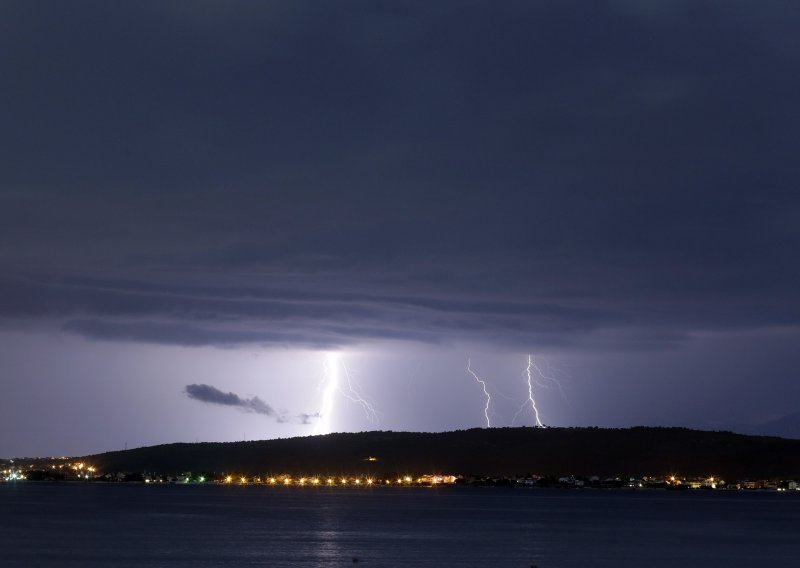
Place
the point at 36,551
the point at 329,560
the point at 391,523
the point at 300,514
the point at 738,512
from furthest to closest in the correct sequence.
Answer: the point at 738,512 → the point at 300,514 → the point at 391,523 → the point at 36,551 → the point at 329,560

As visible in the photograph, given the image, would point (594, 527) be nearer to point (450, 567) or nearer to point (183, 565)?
point (450, 567)

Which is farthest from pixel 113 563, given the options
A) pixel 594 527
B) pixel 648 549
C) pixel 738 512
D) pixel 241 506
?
pixel 738 512

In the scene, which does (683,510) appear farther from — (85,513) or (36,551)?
(36,551)

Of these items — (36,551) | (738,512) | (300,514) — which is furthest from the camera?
(738,512)

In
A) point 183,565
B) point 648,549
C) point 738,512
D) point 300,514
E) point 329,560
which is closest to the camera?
point 183,565

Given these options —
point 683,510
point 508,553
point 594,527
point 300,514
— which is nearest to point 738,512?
point 683,510

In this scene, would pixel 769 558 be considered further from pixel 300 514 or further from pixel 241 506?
pixel 241 506

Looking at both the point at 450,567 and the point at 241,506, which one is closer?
the point at 450,567

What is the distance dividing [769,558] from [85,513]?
10456 cm

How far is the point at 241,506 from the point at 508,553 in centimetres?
10653

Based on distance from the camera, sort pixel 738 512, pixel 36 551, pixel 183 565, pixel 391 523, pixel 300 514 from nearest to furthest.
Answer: pixel 183 565 < pixel 36 551 < pixel 391 523 < pixel 300 514 < pixel 738 512

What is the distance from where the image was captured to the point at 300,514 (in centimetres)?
16538

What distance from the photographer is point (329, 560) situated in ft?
300

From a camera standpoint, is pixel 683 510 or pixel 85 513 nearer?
pixel 85 513
